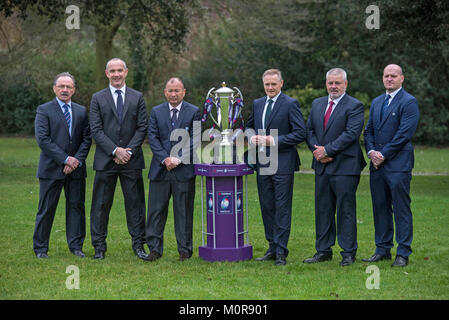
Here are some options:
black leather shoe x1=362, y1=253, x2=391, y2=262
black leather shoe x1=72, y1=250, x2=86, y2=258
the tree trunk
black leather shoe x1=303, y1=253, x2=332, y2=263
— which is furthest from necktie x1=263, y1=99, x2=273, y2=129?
the tree trunk

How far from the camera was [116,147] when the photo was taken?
8.41m

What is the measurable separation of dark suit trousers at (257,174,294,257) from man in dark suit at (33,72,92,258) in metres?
2.34

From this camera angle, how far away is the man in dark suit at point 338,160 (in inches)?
316

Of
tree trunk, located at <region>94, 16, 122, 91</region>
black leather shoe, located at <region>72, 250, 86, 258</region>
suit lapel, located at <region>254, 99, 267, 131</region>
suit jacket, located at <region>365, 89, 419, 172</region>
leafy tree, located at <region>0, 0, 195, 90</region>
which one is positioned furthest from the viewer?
tree trunk, located at <region>94, 16, 122, 91</region>

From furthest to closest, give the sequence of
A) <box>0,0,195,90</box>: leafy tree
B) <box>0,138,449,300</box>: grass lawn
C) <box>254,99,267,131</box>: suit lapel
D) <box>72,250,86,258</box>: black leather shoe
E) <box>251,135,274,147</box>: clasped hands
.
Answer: <box>0,0,195,90</box>: leafy tree
<box>72,250,86,258</box>: black leather shoe
<box>254,99,267,131</box>: suit lapel
<box>251,135,274,147</box>: clasped hands
<box>0,138,449,300</box>: grass lawn

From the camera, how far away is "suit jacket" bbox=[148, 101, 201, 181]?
8438mm

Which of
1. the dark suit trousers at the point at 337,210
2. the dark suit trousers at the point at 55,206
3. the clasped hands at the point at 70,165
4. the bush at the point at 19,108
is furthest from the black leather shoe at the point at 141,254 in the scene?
the bush at the point at 19,108

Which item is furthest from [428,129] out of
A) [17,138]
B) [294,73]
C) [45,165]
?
[45,165]

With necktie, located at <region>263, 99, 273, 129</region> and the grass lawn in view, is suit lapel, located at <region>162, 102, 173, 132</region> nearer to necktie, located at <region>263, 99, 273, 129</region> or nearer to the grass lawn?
necktie, located at <region>263, 99, 273, 129</region>

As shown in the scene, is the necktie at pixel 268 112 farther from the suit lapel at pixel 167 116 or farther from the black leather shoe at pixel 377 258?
the black leather shoe at pixel 377 258

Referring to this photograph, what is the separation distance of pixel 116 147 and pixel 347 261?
311 cm

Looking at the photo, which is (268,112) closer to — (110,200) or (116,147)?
(116,147)

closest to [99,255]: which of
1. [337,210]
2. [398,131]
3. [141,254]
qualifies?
[141,254]

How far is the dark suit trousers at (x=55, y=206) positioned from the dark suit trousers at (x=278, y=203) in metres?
2.34
